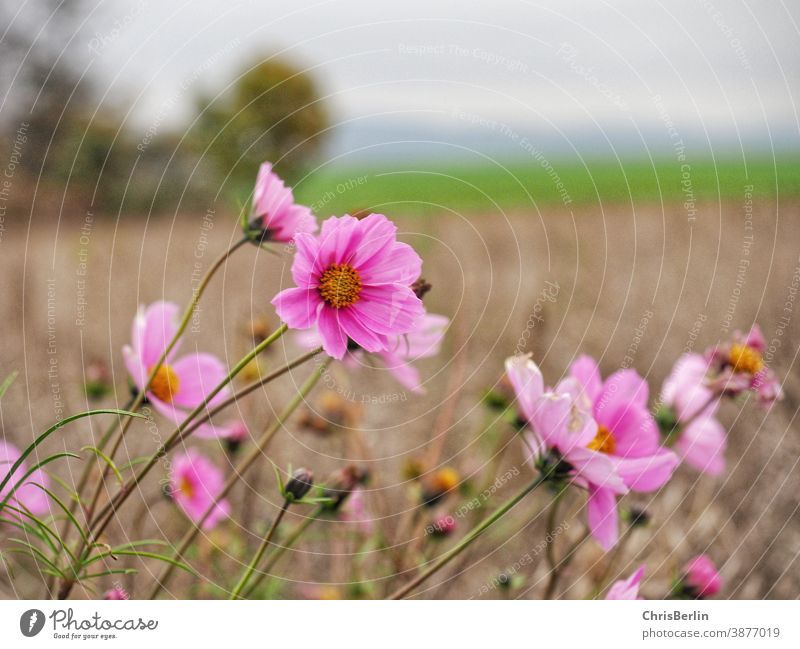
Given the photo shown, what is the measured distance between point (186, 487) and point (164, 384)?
20 cm

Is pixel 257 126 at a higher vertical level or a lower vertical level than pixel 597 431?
higher

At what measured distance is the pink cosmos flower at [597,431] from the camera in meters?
0.40

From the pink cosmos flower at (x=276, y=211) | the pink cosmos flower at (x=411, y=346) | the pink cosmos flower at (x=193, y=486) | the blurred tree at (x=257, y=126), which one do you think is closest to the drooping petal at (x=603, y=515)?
the pink cosmos flower at (x=411, y=346)

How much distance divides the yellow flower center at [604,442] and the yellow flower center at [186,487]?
14.8 inches

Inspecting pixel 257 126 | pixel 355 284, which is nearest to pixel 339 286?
pixel 355 284

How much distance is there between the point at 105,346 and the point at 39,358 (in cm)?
13

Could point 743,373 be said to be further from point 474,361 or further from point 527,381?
point 474,361

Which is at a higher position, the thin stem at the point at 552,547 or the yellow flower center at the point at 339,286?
the yellow flower center at the point at 339,286

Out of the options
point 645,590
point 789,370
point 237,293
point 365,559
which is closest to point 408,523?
point 365,559

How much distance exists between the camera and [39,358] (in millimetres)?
1005

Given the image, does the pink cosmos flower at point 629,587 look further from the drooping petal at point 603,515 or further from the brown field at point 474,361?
the brown field at point 474,361

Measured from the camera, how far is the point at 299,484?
0.42 m

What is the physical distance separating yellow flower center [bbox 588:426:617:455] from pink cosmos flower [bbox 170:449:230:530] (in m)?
0.35
